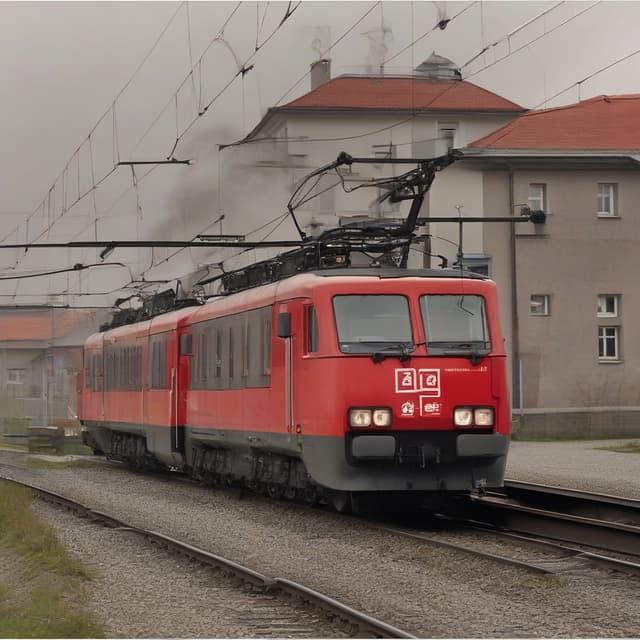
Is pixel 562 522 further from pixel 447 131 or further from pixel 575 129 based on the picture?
pixel 447 131

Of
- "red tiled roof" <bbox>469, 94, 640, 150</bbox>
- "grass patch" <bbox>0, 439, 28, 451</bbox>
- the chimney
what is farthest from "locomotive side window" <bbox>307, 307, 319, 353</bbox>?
the chimney

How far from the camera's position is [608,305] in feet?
160

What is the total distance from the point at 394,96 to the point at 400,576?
167 ft

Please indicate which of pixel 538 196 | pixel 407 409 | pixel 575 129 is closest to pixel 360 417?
pixel 407 409

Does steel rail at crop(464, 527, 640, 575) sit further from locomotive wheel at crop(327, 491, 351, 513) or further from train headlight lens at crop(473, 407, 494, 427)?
locomotive wheel at crop(327, 491, 351, 513)

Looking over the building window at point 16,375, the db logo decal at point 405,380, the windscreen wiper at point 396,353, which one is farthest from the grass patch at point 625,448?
the building window at point 16,375

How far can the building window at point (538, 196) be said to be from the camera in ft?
160

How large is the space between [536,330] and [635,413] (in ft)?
16.7

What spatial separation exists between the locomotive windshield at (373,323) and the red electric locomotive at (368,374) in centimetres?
1

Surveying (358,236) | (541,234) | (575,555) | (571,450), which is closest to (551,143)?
(541,234)

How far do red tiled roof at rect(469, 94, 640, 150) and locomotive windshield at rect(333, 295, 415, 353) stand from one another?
3353cm

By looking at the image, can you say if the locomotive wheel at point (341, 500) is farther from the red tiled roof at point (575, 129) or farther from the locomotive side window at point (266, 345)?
the red tiled roof at point (575, 129)

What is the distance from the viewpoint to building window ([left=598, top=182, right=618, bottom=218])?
161 feet

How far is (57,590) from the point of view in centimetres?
1058
